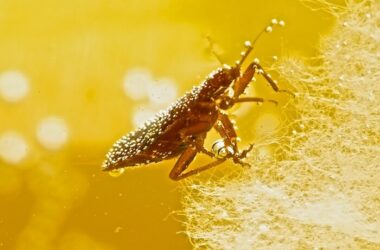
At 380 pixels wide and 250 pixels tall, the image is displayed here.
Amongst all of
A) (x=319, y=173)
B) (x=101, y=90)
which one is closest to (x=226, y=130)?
(x=319, y=173)

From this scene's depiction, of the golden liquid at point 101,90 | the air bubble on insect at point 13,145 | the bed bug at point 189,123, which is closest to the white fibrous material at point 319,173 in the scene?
the golden liquid at point 101,90

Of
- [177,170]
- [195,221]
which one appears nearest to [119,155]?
[177,170]

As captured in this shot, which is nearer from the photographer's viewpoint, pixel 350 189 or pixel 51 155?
pixel 350 189

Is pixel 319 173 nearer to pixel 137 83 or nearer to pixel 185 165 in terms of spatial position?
pixel 185 165

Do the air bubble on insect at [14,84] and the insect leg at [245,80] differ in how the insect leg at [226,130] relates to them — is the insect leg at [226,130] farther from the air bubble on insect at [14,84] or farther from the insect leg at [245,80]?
the air bubble on insect at [14,84]

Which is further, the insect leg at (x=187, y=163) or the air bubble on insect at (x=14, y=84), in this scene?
the air bubble on insect at (x=14, y=84)

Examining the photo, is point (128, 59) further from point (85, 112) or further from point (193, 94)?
point (193, 94)
